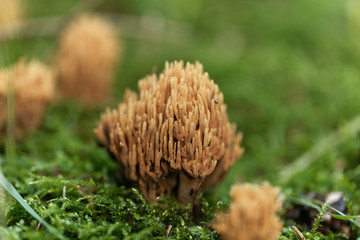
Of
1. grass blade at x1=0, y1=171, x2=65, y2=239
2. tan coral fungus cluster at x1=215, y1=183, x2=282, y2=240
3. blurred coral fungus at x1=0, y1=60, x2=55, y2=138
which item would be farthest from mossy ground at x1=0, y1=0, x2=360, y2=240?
tan coral fungus cluster at x1=215, y1=183, x2=282, y2=240

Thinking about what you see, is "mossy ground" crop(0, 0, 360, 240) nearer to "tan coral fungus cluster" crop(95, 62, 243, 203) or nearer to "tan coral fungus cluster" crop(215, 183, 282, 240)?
"tan coral fungus cluster" crop(95, 62, 243, 203)

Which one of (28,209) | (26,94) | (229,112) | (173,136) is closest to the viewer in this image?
(28,209)

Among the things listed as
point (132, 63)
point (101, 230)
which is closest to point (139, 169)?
point (101, 230)

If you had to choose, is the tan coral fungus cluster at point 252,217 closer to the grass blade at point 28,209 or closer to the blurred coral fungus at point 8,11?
the grass blade at point 28,209

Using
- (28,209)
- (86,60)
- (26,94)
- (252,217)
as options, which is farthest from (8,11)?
(252,217)

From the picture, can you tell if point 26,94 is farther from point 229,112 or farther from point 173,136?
point 229,112

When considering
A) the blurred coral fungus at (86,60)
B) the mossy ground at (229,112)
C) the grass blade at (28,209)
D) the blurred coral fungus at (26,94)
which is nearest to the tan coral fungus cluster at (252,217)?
the mossy ground at (229,112)

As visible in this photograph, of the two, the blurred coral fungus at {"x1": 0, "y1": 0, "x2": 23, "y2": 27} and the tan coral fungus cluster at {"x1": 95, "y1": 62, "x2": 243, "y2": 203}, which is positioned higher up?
the blurred coral fungus at {"x1": 0, "y1": 0, "x2": 23, "y2": 27}

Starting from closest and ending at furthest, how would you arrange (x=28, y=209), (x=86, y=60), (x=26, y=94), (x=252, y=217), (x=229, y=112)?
1. (x=252, y=217)
2. (x=28, y=209)
3. (x=26, y=94)
4. (x=86, y=60)
5. (x=229, y=112)
